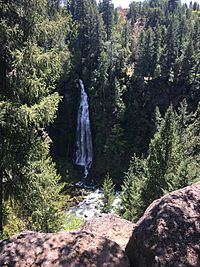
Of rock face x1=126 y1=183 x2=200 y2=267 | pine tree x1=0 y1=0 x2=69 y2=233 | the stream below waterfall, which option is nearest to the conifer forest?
pine tree x1=0 y1=0 x2=69 y2=233

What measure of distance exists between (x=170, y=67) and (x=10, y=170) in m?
48.4

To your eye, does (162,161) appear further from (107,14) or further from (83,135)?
(107,14)

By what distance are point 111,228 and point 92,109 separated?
45000 mm

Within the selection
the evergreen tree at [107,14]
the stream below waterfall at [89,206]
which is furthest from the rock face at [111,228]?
the evergreen tree at [107,14]

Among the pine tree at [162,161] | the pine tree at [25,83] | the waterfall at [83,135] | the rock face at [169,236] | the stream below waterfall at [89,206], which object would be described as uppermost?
the pine tree at [25,83]

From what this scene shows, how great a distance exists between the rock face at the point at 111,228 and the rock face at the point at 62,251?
1652mm

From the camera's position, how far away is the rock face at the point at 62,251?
4215 mm

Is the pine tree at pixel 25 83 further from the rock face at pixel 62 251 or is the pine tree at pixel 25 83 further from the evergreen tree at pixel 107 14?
the evergreen tree at pixel 107 14

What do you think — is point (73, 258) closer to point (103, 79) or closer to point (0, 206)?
point (0, 206)

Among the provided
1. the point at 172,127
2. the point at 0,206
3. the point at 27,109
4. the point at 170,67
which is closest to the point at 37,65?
the point at 27,109

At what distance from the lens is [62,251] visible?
4363 millimetres

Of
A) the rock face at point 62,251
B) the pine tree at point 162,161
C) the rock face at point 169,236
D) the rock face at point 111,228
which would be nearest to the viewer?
the rock face at point 169,236

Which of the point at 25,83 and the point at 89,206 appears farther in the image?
the point at 89,206

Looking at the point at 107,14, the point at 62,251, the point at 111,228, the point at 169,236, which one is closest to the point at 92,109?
the point at 107,14
